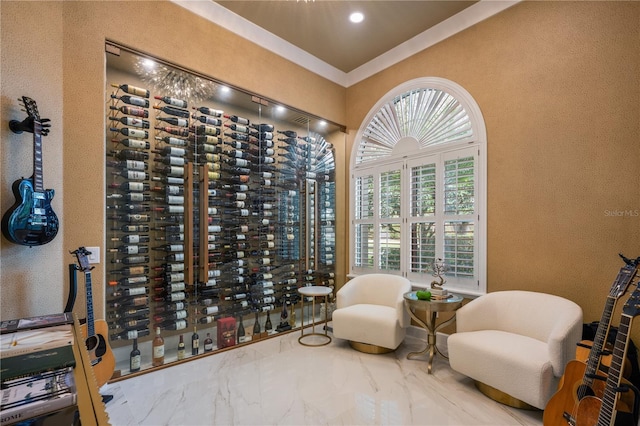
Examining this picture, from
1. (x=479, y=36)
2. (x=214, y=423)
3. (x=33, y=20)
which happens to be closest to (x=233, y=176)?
(x=33, y=20)

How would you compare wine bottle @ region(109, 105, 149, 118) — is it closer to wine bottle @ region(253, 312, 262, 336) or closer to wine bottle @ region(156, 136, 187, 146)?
wine bottle @ region(156, 136, 187, 146)

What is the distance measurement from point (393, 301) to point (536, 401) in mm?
1594

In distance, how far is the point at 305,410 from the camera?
7.04 ft

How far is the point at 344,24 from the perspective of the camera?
3.42 meters

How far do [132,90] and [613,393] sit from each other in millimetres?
3868

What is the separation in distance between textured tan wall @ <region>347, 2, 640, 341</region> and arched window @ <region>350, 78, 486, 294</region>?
171 millimetres

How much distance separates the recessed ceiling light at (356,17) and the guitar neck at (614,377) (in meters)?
3.36

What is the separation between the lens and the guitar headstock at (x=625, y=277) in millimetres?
1752

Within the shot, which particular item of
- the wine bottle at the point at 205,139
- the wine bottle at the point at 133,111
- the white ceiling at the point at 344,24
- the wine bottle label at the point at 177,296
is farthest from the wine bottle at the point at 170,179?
the white ceiling at the point at 344,24

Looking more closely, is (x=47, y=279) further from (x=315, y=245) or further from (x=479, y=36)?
(x=479, y=36)

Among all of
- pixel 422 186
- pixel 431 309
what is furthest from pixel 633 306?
pixel 422 186

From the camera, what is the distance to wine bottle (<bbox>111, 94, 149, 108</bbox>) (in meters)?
2.68

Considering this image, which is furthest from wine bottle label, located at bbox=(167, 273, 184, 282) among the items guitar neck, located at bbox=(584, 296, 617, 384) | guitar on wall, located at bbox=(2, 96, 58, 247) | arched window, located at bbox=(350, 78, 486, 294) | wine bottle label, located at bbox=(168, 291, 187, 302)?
guitar neck, located at bbox=(584, 296, 617, 384)

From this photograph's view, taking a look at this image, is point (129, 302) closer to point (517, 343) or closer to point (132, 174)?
point (132, 174)
